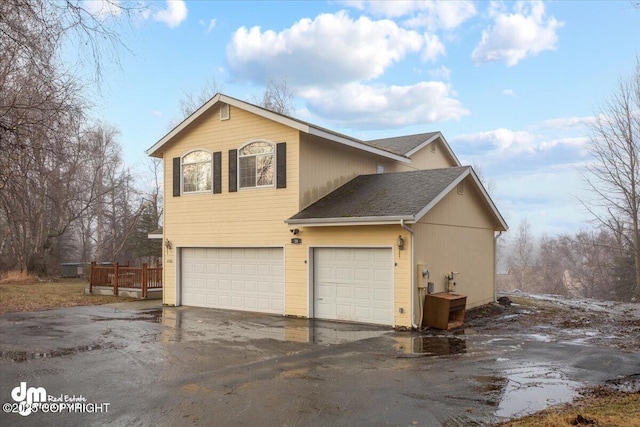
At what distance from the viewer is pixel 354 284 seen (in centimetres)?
1330

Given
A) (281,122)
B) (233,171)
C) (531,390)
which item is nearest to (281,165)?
(281,122)

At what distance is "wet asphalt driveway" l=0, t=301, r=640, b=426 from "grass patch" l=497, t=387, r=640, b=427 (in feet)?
1.00

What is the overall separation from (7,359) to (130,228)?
28.4m

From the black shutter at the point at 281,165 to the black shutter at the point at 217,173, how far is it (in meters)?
2.37

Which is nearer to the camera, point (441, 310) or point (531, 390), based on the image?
point (531, 390)

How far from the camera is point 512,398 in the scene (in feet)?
21.7

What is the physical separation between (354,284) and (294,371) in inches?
213

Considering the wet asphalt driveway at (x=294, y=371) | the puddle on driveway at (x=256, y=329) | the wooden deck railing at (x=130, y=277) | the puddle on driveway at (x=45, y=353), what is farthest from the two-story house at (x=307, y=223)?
the puddle on driveway at (x=45, y=353)

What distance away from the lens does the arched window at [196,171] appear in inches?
647

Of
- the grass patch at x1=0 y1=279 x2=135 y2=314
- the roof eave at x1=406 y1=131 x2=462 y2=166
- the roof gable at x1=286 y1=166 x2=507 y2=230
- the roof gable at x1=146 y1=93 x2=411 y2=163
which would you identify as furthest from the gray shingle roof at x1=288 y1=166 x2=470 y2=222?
the grass patch at x1=0 y1=279 x2=135 y2=314

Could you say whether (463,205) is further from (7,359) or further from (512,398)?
(7,359)

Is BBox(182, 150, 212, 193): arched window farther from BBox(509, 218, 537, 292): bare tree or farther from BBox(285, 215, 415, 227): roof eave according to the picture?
BBox(509, 218, 537, 292): bare tree

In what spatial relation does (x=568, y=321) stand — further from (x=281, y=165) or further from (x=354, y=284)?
(x=281, y=165)

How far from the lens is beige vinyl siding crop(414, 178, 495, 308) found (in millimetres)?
13211
